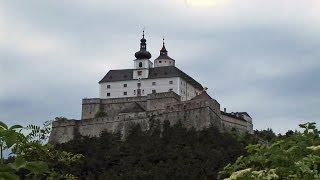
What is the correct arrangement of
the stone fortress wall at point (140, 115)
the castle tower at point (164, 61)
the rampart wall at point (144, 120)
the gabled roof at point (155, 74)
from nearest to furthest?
1. the rampart wall at point (144, 120)
2. the stone fortress wall at point (140, 115)
3. the gabled roof at point (155, 74)
4. the castle tower at point (164, 61)

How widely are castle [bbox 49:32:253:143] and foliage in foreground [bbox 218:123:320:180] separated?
59022 millimetres

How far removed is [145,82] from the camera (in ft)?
265

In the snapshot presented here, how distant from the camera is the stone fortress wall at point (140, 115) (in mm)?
66756

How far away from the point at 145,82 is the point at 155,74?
72.1 inches

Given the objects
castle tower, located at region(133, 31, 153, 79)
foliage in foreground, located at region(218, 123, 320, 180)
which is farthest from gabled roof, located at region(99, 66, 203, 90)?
foliage in foreground, located at region(218, 123, 320, 180)

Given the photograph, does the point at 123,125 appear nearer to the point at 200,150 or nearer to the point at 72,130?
the point at 72,130

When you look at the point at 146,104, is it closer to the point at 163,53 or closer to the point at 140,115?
the point at 140,115

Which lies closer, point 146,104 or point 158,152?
point 158,152

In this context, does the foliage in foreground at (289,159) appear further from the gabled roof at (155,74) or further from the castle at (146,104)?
the gabled roof at (155,74)

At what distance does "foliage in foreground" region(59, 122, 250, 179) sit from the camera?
187ft

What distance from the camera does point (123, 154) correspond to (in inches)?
2579

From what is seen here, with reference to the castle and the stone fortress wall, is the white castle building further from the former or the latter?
the stone fortress wall

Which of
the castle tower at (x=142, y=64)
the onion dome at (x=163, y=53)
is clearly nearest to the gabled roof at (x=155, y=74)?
the castle tower at (x=142, y=64)

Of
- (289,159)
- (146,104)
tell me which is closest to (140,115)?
(146,104)
